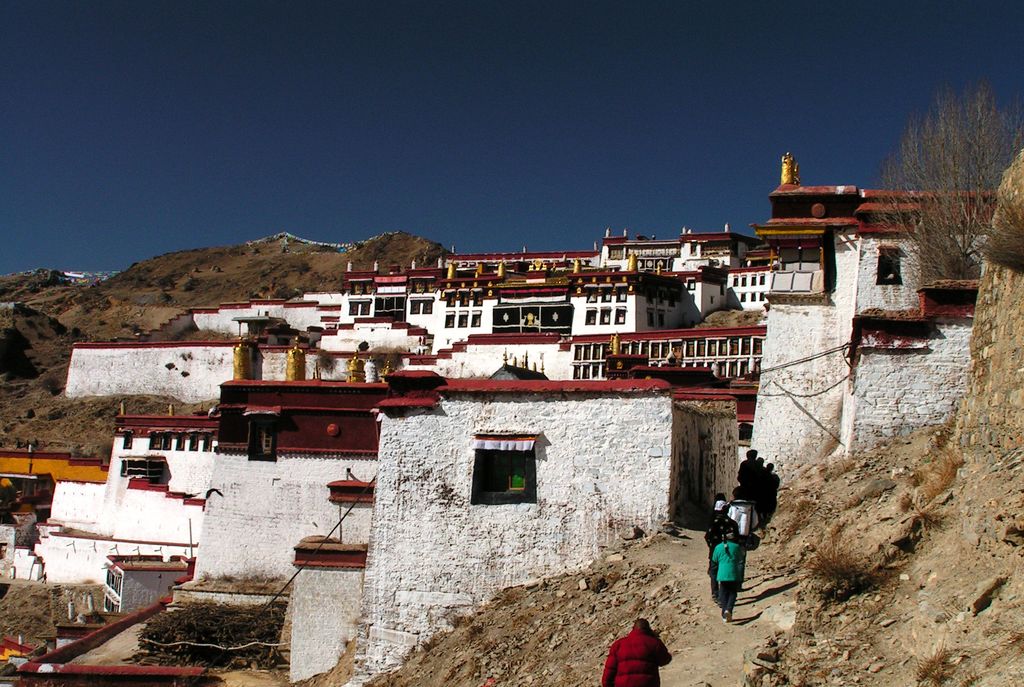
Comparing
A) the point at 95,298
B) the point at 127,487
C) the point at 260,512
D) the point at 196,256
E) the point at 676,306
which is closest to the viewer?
the point at 260,512

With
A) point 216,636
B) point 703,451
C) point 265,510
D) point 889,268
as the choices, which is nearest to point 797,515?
point 703,451

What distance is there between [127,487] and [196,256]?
2877 inches

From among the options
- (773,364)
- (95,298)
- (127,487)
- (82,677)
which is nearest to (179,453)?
(127,487)

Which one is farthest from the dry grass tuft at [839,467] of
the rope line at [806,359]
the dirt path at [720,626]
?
the rope line at [806,359]

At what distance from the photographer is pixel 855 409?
537 inches

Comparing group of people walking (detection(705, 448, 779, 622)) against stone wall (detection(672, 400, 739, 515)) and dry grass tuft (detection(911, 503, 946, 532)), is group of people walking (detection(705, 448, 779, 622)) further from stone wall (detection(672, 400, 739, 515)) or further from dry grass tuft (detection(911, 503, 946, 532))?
stone wall (detection(672, 400, 739, 515))

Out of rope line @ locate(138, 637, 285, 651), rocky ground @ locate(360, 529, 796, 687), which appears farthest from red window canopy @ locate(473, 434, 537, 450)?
rope line @ locate(138, 637, 285, 651)

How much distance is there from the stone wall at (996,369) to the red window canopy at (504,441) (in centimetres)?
540

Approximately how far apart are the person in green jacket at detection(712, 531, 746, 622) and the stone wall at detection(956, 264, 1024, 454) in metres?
2.04

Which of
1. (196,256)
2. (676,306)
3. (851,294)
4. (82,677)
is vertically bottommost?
(82,677)

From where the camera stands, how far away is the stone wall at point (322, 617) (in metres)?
16.2

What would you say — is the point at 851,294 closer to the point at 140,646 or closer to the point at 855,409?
the point at 855,409

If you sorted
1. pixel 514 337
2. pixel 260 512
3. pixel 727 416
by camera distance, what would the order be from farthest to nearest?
pixel 514 337
pixel 260 512
pixel 727 416

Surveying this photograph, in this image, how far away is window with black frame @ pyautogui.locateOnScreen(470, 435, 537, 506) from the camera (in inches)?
535
